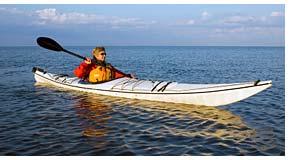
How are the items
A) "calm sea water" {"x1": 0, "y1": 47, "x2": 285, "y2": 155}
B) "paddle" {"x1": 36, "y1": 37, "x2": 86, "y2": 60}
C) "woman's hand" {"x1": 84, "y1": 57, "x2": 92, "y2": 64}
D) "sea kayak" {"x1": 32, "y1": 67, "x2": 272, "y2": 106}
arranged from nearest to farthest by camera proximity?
1. "calm sea water" {"x1": 0, "y1": 47, "x2": 285, "y2": 155}
2. "sea kayak" {"x1": 32, "y1": 67, "x2": 272, "y2": 106}
3. "woman's hand" {"x1": 84, "y1": 57, "x2": 92, "y2": 64}
4. "paddle" {"x1": 36, "y1": 37, "x2": 86, "y2": 60}

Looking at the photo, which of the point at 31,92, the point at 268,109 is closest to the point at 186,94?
the point at 268,109

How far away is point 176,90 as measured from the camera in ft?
33.6

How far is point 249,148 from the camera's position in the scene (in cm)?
670

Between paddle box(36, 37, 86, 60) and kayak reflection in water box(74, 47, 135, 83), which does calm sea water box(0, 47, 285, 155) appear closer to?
kayak reflection in water box(74, 47, 135, 83)

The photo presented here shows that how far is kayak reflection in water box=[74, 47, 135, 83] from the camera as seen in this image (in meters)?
11.8

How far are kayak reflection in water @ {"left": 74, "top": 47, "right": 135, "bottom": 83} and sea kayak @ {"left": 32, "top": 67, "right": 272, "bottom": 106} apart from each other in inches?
10.1

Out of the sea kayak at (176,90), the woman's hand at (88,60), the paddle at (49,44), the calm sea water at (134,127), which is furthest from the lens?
the paddle at (49,44)

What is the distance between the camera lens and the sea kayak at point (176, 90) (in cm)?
905

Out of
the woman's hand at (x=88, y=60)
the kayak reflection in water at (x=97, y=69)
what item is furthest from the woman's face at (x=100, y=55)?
the woman's hand at (x=88, y=60)

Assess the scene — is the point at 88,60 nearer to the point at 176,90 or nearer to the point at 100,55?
the point at 100,55

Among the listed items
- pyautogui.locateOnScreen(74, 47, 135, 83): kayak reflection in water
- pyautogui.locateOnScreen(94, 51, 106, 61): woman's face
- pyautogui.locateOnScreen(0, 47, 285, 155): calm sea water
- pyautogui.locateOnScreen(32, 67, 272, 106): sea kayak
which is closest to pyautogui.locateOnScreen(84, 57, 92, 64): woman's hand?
pyautogui.locateOnScreen(74, 47, 135, 83): kayak reflection in water

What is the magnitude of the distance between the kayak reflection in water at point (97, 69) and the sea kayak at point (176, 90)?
0.26 m

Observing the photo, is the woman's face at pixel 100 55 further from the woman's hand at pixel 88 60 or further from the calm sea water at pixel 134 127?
the calm sea water at pixel 134 127
